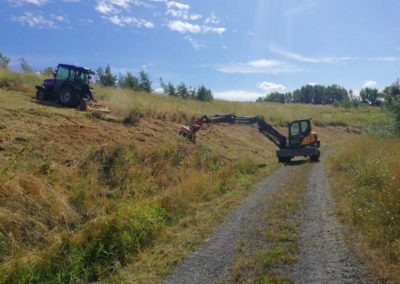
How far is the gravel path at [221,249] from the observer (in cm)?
666

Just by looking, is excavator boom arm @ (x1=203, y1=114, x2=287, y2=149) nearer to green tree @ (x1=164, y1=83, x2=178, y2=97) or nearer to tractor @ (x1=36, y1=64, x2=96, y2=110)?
tractor @ (x1=36, y1=64, x2=96, y2=110)

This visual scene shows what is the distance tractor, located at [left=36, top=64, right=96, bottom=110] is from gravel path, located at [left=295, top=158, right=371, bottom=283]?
46.7 ft

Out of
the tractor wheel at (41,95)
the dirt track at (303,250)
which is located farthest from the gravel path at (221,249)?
the tractor wheel at (41,95)

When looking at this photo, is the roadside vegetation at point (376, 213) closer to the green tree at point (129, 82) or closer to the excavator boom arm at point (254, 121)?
the excavator boom arm at point (254, 121)

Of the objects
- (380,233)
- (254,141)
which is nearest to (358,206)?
(380,233)

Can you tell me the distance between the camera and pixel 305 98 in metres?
156

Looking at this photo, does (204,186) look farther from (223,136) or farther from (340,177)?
(223,136)

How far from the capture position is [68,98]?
21281 mm

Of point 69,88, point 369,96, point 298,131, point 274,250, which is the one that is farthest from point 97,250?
point 369,96

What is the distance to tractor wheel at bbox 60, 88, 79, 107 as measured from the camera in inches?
834

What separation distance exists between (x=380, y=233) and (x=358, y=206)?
220 centimetres

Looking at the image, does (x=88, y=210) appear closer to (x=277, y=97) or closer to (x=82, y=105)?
(x=82, y=105)

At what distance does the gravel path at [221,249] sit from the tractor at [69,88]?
496 inches

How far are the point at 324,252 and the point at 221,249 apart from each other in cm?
188
